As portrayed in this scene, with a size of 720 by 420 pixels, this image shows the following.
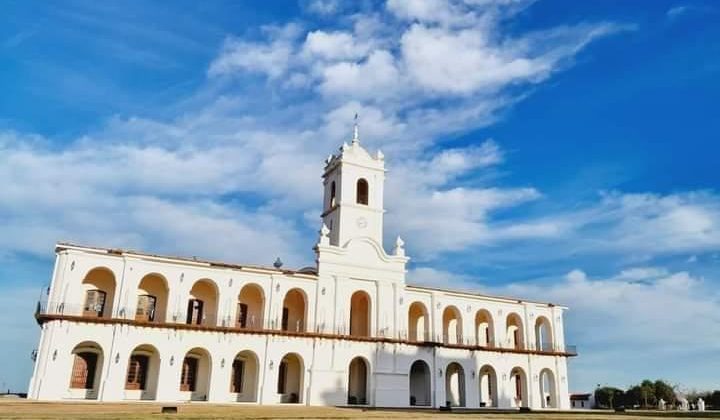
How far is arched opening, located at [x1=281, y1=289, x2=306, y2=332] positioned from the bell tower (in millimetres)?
4627

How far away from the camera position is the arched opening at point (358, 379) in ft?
129

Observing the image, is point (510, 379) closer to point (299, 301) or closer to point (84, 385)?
point (299, 301)

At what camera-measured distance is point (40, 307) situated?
31.0 metres

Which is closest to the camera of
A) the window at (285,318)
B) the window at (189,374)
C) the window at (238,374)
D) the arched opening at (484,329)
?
the window at (189,374)

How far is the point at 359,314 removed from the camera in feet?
138

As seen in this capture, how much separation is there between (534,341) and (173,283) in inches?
1087

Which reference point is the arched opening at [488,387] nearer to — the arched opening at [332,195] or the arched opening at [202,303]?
the arched opening at [332,195]

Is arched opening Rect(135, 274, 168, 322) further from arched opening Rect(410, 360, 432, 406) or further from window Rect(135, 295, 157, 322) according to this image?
arched opening Rect(410, 360, 432, 406)

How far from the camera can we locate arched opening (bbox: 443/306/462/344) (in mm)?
43156

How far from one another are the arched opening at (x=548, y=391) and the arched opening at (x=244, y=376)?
21936 mm

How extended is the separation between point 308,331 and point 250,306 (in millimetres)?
4260

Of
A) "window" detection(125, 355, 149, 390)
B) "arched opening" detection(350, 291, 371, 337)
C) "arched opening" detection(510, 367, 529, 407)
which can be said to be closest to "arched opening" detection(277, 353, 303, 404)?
"arched opening" detection(350, 291, 371, 337)

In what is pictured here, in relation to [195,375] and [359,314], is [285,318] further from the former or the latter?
[195,375]

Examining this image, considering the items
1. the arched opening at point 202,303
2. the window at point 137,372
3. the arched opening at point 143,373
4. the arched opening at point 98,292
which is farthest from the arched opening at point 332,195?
the window at point 137,372
